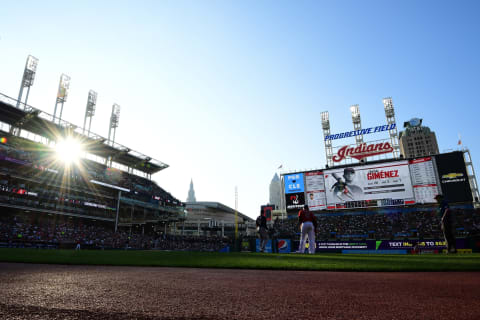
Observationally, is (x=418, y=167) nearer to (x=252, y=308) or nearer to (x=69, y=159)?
(x=252, y=308)

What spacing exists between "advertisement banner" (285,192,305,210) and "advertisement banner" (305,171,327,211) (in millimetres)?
901

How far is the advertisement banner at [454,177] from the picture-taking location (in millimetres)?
29781

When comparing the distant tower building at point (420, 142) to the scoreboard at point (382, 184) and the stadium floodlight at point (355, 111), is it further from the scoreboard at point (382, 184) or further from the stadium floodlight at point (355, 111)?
the scoreboard at point (382, 184)

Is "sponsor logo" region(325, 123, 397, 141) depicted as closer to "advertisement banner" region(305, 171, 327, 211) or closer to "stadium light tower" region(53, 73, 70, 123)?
"advertisement banner" region(305, 171, 327, 211)

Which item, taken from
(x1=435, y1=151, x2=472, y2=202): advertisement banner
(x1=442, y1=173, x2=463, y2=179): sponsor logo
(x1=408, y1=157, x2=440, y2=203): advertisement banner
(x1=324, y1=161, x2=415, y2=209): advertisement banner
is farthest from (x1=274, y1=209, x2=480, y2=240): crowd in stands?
(x1=442, y1=173, x2=463, y2=179): sponsor logo

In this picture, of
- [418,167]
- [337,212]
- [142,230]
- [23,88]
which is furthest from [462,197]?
[23,88]

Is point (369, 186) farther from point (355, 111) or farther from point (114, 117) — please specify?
point (114, 117)

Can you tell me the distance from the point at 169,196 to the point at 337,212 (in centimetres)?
3553

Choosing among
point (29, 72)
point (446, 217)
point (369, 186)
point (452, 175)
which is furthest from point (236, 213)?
point (29, 72)

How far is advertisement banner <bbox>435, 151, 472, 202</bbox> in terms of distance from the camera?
97.7ft

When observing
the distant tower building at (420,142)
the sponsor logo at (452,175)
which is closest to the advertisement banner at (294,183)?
the sponsor logo at (452,175)

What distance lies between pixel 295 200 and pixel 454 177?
1778 centimetres

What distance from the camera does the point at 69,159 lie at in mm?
40625

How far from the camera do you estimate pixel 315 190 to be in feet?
118
